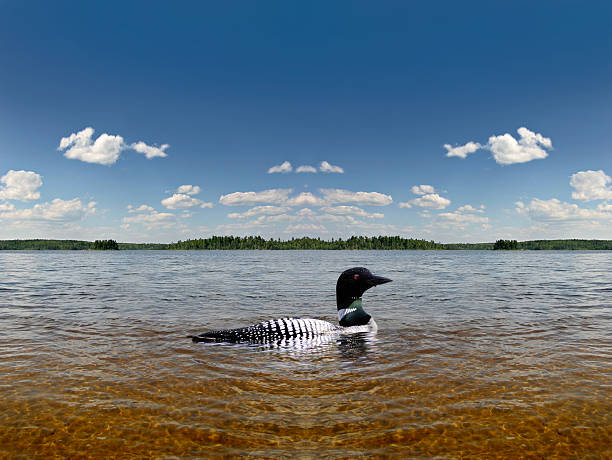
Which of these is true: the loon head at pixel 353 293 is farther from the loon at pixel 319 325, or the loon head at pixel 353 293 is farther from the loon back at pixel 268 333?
the loon back at pixel 268 333

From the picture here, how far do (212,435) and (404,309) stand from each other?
1240cm

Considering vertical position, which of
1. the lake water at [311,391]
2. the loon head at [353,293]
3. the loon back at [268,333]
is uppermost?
the loon head at [353,293]

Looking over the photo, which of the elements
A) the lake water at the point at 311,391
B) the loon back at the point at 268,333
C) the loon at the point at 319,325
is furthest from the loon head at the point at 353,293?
the loon back at the point at 268,333

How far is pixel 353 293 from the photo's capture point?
1144 centimetres

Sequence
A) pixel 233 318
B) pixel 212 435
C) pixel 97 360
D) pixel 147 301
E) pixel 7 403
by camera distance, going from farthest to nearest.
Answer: pixel 147 301, pixel 233 318, pixel 97 360, pixel 7 403, pixel 212 435

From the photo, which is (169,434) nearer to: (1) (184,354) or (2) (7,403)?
(2) (7,403)

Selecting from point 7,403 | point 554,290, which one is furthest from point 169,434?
point 554,290

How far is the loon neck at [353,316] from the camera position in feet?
37.5

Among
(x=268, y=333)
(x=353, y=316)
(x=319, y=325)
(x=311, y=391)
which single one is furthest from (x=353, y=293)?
(x=311, y=391)

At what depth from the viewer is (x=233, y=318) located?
1452cm

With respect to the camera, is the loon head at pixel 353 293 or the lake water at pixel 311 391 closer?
the lake water at pixel 311 391

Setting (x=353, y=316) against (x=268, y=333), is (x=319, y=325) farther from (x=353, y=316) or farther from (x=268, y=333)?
(x=268, y=333)

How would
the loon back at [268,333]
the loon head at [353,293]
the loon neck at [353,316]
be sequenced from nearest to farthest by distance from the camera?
the loon back at [268,333] < the loon head at [353,293] < the loon neck at [353,316]

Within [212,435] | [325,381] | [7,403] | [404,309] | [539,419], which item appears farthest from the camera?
[404,309]
